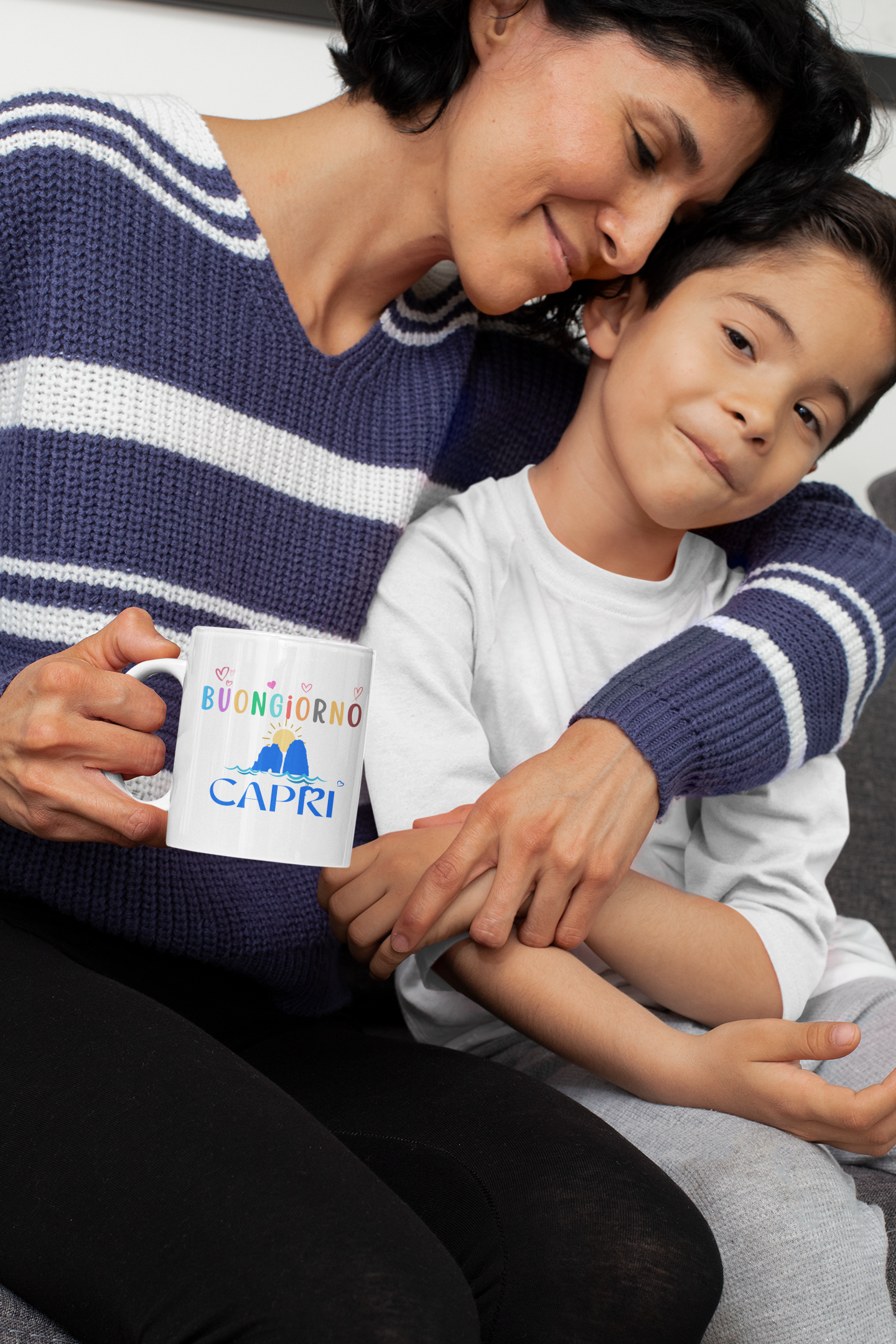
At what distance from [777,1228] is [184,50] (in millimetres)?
1380

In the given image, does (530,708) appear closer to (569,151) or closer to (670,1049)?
(670,1049)

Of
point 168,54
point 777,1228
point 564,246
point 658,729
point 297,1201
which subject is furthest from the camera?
point 168,54

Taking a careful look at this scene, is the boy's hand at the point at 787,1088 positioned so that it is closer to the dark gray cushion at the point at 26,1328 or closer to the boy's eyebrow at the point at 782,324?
the dark gray cushion at the point at 26,1328

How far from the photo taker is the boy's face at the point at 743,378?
0.89 m

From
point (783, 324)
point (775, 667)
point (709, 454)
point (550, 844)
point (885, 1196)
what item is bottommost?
point (885, 1196)

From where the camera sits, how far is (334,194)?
3.10 ft

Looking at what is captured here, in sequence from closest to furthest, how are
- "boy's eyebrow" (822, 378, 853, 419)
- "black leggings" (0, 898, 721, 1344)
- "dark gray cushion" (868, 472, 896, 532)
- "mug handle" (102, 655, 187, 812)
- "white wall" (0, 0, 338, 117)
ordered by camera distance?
1. "black leggings" (0, 898, 721, 1344)
2. "mug handle" (102, 655, 187, 812)
3. "boy's eyebrow" (822, 378, 853, 419)
4. "white wall" (0, 0, 338, 117)
5. "dark gray cushion" (868, 472, 896, 532)

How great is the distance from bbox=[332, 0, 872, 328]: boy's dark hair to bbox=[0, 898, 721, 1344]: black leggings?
774mm

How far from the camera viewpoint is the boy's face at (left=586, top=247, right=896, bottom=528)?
89 cm

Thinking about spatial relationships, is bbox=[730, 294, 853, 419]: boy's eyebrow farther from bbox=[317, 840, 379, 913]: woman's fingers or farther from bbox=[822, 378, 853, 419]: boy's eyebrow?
bbox=[317, 840, 379, 913]: woman's fingers

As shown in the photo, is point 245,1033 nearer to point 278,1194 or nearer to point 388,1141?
point 388,1141

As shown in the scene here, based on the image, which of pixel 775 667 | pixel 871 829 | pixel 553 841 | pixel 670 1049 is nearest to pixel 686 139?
pixel 775 667

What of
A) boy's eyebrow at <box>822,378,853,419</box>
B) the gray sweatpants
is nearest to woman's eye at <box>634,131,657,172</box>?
boy's eyebrow at <box>822,378,853,419</box>

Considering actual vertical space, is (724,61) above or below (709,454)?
above
